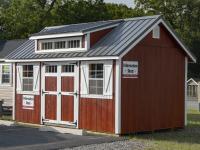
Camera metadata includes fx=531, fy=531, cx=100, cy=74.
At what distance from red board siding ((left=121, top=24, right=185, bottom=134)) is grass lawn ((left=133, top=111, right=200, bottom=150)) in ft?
1.46

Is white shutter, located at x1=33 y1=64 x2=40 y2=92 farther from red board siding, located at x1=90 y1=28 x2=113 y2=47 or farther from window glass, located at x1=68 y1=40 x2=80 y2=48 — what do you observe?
red board siding, located at x1=90 y1=28 x2=113 y2=47

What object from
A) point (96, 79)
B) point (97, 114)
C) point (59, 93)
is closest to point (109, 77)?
point (96, 79)

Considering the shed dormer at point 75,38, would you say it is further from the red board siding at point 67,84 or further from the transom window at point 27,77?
the transom window at point 27,77

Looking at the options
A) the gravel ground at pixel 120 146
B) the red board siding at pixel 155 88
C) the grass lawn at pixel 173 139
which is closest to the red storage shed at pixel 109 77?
the red board siding at pixel 155 88

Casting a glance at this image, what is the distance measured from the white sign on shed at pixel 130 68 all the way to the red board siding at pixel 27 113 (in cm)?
467

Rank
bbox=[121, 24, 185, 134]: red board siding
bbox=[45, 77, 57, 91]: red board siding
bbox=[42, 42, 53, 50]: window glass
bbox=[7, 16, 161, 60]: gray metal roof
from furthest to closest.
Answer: bbox=[42, 42, 53, 50]: window glass
bbox=[45, 77, 57, 91]: red board siding
bbox=[121, 24, 185, 134]: red board siding
bbox=[7, 16, 161, 60]: gray metal roof

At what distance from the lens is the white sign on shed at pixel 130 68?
18.3 metres

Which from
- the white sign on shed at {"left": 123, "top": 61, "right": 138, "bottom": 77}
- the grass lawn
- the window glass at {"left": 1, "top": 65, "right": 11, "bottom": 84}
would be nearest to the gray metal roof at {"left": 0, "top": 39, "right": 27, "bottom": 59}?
the window glass at {"left": 1, "top": 65, "right": 11, "bottom": 84}

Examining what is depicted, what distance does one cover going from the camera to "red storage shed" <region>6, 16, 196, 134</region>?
18344 mm

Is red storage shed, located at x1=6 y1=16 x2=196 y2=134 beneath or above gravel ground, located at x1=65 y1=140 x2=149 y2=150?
above

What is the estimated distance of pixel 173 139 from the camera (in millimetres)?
17875

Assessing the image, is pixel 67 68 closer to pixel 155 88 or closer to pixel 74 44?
pixel 74 44

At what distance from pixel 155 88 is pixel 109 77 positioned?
7.30 ft

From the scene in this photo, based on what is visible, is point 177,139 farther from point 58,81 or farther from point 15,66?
point 15,66
